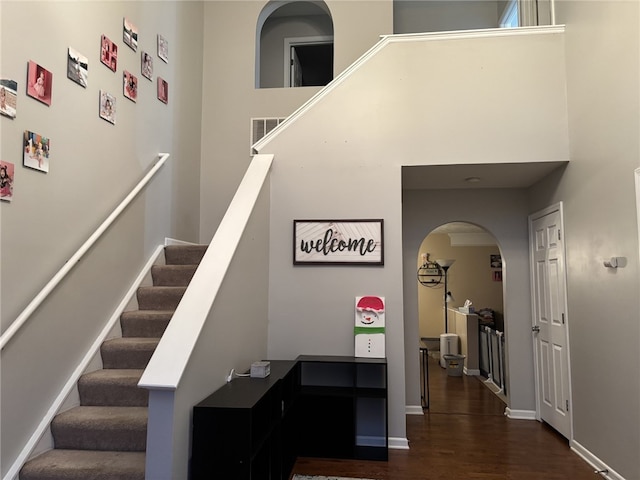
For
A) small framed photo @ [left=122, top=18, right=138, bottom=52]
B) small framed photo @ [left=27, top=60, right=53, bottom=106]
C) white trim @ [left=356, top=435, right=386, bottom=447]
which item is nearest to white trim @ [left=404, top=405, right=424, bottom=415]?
white trim @ [left=356, top=435, right=386, bottom=447]

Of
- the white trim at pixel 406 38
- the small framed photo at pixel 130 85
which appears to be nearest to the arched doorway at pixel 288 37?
the white trim at pixel 406 38

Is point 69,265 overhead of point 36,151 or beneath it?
beneath

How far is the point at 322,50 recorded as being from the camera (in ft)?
23.4

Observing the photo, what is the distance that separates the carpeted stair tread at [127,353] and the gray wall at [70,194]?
0.17 m

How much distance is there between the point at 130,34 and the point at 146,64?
30cm

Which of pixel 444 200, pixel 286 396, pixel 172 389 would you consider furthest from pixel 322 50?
pixel 172 389

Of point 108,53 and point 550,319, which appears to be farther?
point 550,319

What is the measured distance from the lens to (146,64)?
155 inches

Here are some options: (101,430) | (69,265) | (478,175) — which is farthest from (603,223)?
(69,265)

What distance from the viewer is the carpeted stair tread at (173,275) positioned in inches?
149

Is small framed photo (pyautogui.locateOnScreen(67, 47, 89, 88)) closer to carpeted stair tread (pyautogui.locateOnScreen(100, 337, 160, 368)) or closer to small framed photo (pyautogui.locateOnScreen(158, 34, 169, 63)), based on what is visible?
small framed photo (pyautogui.locateOnScreen(158, 34, 169, 63))

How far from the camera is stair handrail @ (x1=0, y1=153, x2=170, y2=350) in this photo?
2.35 m

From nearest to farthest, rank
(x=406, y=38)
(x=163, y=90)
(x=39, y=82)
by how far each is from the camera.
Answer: (x=39, y=82) < (x=406, y=38) < (x=163, y=90)

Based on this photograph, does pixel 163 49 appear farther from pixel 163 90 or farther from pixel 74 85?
pixel 74 85
